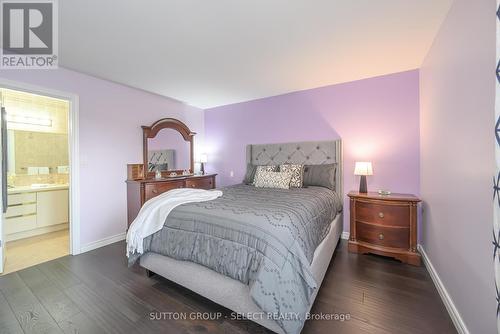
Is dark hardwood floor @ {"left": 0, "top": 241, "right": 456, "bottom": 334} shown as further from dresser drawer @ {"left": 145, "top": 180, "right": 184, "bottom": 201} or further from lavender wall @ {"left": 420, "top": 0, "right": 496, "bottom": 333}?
dresser drawer @ {"left": 145, "top": 180, "right": 184, "bottom": 201}

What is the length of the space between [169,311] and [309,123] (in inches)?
123

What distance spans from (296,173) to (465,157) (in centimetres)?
190

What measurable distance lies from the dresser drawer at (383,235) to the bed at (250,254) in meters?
0.70

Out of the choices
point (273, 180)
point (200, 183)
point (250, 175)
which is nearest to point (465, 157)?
point (273, 180)

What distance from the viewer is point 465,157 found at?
52.7 inches

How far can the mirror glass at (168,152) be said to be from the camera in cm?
363

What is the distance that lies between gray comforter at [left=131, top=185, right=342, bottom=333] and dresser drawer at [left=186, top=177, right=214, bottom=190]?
189cm

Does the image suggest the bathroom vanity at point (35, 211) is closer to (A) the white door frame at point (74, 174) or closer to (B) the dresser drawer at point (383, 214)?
(A) the white door frame at point (74, 174)

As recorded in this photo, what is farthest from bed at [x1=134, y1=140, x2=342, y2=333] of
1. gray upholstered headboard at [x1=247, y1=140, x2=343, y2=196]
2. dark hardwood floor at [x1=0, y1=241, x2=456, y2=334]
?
gray upholstered headboard at [x1=247, y1=140, x2=343, y2=196]

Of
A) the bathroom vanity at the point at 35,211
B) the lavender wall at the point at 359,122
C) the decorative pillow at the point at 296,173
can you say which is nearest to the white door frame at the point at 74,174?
the bathroom vanity at the point at 35,211

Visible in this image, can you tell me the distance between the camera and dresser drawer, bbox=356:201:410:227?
2.36 meters

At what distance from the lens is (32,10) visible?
1.69 meters

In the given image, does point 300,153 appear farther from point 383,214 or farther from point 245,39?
point 245,39

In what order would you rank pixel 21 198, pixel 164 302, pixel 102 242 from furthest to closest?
pixel 21 198
pixel 102 242
pixel 164 302
